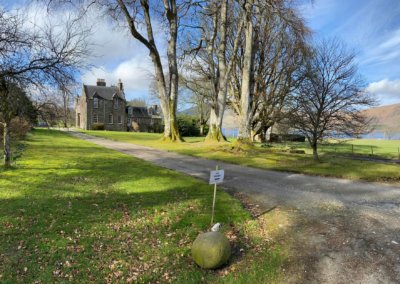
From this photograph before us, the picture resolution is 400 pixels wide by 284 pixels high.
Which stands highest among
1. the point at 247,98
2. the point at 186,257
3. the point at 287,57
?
the point at 287,57

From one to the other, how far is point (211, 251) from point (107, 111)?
65.6 meters

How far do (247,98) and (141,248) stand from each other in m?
17.1

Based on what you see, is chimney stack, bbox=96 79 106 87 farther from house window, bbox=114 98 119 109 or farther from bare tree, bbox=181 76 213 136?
bare tree, bbox=181 76 213 136

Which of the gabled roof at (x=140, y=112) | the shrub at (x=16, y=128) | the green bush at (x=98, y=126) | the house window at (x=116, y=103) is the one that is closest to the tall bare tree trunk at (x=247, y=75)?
the shrub at (x=16, y=128)

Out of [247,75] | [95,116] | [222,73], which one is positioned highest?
[222,73]

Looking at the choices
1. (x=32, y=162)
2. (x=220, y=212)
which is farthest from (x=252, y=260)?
(x=32, y=162)

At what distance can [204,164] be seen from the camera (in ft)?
53.1

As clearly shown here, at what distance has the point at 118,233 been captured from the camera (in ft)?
22.6

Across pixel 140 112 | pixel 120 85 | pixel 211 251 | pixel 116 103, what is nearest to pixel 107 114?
pixel 116 103

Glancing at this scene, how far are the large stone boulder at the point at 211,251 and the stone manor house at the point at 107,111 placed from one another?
60893 millimetres

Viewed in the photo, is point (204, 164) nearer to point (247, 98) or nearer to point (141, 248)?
point (247, 98)

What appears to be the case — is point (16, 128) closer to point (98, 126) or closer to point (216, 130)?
point (216, 130)

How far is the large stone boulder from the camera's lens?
5.73 meters

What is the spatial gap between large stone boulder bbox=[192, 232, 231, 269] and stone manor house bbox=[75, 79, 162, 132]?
200 ft
